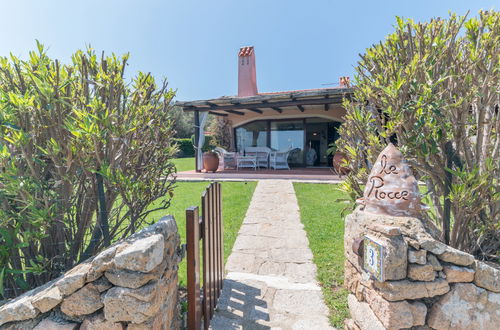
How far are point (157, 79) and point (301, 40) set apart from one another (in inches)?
706

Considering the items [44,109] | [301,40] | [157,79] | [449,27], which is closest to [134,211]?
[44,109]

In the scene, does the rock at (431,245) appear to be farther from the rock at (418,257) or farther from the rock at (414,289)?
the rock at (414,289)

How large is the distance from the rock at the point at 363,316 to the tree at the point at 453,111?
902mm

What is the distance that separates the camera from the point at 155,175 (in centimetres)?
203

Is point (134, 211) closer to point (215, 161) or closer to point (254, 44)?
point (215, 161)

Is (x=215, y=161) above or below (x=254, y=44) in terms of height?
below

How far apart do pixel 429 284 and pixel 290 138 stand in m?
11.0

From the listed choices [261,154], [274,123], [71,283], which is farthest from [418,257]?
[274,123]

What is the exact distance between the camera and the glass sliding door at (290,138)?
39.0ft

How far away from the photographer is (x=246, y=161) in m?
10.4

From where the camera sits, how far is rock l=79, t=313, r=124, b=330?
1148 mm

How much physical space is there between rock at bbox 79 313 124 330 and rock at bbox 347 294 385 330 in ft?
5.06

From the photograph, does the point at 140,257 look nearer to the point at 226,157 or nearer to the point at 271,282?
the point at 271,282

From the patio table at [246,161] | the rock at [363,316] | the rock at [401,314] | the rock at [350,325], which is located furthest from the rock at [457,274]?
the patio table at [246,161]
